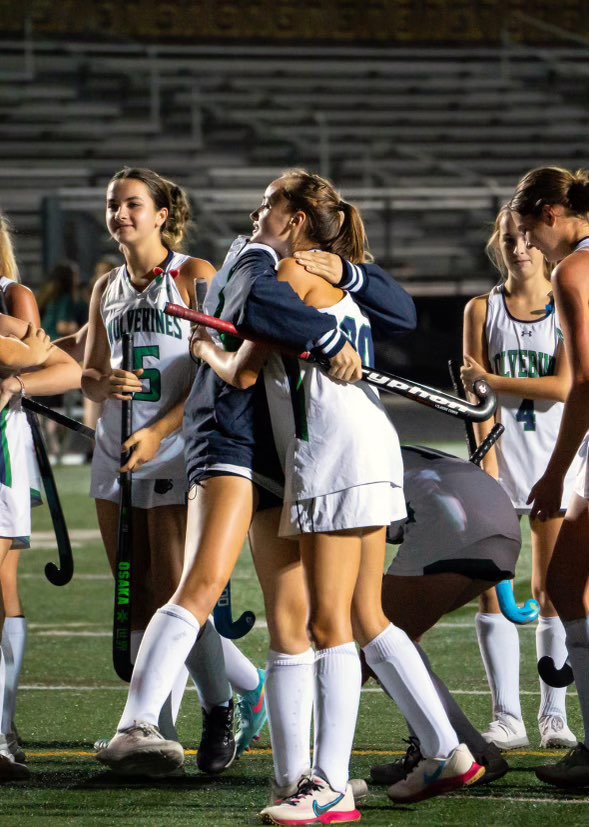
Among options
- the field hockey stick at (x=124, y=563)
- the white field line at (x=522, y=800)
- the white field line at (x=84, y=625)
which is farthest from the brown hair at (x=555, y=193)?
the white field line at (x=84, y=625)

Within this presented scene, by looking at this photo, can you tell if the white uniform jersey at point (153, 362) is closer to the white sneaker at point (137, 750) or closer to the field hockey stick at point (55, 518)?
the field hockey stick at point (55, 518)

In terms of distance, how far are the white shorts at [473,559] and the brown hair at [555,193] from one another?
31.2 inches

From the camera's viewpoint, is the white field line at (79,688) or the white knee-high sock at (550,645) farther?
the white field line at (79,688)

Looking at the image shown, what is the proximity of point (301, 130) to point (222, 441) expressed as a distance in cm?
1602

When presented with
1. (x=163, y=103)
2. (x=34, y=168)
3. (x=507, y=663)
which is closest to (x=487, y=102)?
(x=163, y=103)

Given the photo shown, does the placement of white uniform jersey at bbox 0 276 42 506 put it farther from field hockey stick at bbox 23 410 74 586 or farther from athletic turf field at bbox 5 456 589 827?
athletic turf field at bbox 5 456 589 827

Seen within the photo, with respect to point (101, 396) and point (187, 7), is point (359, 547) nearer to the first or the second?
point (101, 396)

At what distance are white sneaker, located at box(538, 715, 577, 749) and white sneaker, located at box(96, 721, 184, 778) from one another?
48.8 inches

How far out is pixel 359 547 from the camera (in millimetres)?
2908

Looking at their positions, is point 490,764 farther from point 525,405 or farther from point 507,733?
point 525,405

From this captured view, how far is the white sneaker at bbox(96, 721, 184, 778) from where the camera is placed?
112 inches

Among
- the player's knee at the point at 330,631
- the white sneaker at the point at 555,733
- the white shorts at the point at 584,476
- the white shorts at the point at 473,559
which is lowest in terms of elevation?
the white sneaker at the point at 555,733

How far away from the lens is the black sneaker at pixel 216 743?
3455 mm

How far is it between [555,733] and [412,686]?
0.95 meters
